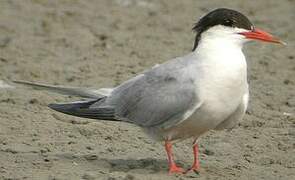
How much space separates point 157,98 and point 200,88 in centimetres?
42

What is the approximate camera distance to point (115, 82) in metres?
9.09

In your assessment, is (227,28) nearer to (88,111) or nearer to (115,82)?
(88,111)

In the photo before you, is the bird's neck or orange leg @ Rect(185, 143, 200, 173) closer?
the bird's neck

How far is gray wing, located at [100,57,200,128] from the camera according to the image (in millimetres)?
6160

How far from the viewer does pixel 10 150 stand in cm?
689

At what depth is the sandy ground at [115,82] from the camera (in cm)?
668

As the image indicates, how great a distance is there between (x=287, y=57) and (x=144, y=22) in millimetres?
2327

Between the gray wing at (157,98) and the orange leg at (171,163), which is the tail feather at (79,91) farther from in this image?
the orange leg at (171,163)

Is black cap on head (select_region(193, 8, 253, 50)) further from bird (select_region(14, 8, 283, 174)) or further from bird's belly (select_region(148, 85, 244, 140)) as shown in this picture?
bird's belly (select_region(148, 85, 244, 140))

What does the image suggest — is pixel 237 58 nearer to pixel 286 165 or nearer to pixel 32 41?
pixel 286 165

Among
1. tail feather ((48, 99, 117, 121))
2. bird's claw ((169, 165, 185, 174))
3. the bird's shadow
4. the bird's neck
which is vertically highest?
the bird's neck

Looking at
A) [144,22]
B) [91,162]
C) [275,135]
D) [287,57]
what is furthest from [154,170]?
[144,22]

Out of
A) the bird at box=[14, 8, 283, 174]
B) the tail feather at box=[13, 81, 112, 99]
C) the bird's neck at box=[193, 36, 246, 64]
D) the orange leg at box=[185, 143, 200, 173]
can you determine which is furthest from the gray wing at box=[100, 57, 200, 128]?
the orange leg at box=[185, 143, 200, 173]

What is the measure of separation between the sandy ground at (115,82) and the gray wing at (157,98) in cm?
42
